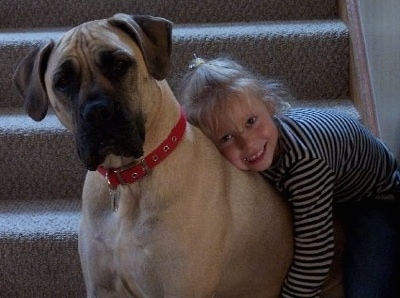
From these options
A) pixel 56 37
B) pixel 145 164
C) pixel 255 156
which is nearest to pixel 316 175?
pixel 255 156

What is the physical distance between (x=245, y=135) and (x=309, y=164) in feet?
0.48

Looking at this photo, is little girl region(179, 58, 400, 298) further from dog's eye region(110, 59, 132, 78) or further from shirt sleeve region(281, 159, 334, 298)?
dog's eye region(110, 59, 132, 78)

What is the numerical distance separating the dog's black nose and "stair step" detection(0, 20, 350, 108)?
0.79m

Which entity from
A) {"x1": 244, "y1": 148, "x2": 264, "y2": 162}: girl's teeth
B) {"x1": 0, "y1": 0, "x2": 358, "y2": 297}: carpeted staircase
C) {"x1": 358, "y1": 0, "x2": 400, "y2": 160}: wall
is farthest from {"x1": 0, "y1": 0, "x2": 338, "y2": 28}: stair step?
{"x1": 244, "y1": 148, "x2": 264, "y2": 162}: girl's teeth

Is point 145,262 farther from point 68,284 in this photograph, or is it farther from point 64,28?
point 64,28

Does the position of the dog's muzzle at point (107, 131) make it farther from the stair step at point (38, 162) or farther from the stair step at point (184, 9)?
the stair step at point (184, 9)

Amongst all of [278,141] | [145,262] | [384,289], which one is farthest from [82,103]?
[384,289]

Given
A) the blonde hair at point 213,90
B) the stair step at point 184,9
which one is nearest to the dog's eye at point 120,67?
the blonde hair at point 213,90

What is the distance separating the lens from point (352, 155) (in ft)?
5.48

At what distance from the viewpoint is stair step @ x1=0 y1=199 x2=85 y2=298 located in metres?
1.80

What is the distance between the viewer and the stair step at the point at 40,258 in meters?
1.80

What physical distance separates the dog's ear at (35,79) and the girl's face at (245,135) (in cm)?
36

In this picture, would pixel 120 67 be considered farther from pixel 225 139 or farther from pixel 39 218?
pixel 39 218

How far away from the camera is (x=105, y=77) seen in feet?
4.39
